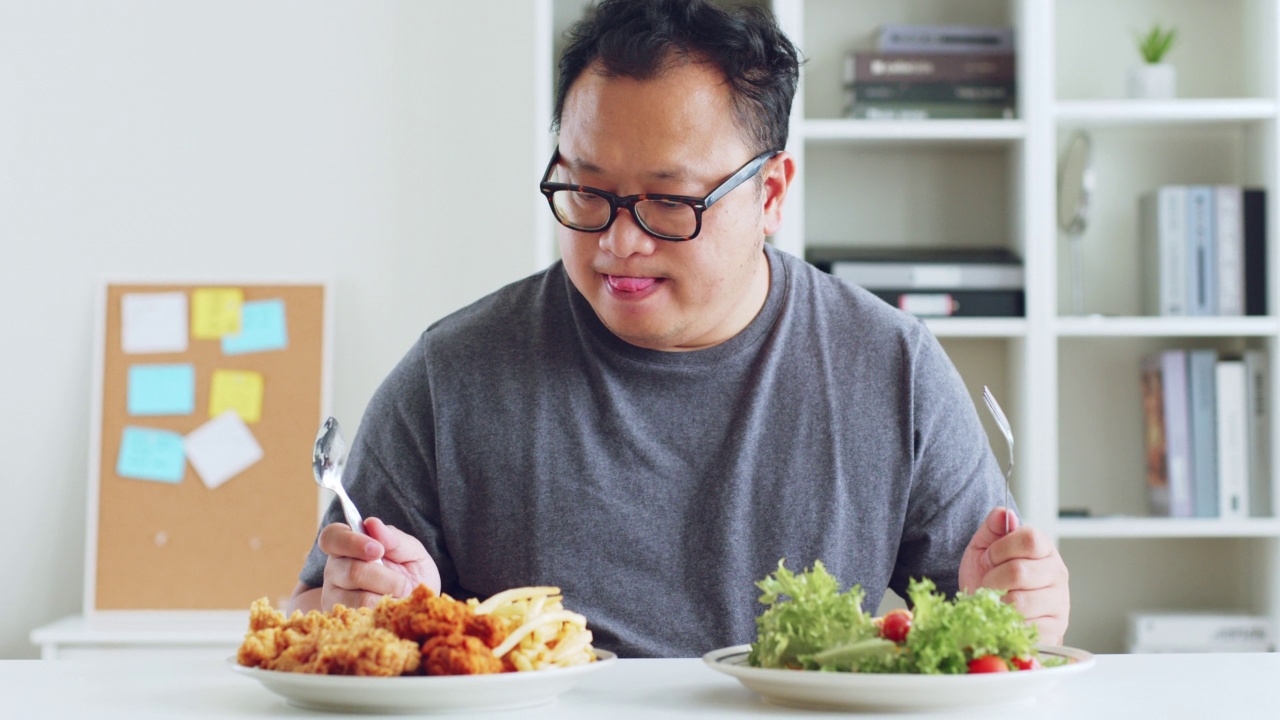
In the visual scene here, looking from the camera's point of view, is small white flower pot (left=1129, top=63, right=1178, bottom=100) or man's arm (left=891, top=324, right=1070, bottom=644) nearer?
man's arm (left=891, top=324, right=1070, bottom=644)

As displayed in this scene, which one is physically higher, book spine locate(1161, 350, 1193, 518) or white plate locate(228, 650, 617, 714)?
book spine locate(1161, 350, 1193, 518)

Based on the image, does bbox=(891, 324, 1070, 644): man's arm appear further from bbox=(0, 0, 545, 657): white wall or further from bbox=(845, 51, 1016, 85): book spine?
bbox=(0, 0, 545, 657): white wall

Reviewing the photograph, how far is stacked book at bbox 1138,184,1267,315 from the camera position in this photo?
2391 mm

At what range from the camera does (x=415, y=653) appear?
0.77m

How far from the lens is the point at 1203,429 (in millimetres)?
2408

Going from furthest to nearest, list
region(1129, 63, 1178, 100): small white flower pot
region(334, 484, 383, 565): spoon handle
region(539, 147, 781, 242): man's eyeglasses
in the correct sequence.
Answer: region(1129, 63, 1178, 100): small white flower pot < region(539, 147, 781, 242): man's eyeglasses < region(334, 484, 383, 565): spoon handle

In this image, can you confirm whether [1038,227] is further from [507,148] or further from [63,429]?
[63,429]

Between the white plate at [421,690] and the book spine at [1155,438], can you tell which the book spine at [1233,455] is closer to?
the book spine at [1155,438]

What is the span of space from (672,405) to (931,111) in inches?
47.8

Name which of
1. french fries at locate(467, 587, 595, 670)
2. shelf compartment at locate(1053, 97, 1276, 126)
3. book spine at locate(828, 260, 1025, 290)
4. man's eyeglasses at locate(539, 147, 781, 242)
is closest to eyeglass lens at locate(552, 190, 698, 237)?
man's eyeglasses at locate(539, 147, 781, 242)

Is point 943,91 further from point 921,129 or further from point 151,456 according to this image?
point 151,456

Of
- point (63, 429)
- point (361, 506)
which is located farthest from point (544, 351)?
point (63, 429)

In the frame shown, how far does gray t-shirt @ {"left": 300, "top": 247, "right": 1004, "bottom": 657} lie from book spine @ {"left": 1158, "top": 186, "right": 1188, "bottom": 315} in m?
1.09

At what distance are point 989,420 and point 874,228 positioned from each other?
0.45 meters
